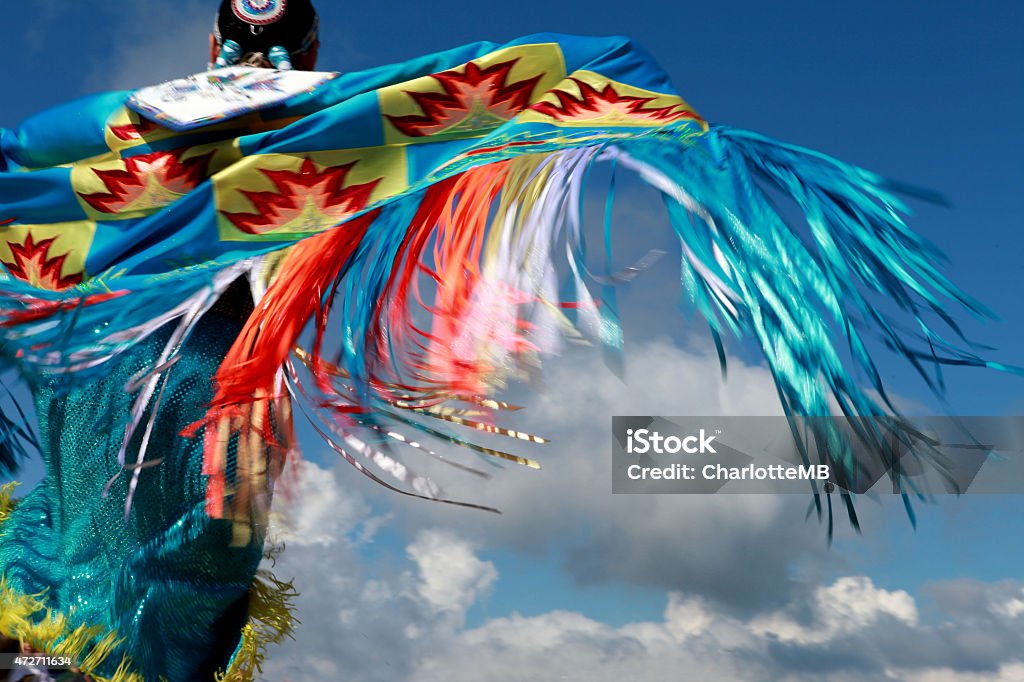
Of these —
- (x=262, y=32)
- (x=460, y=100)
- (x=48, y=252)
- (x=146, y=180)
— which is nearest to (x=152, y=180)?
(x=146, y=180)

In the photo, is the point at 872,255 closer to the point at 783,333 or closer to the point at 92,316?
the point at 783,333

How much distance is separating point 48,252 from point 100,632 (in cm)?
79

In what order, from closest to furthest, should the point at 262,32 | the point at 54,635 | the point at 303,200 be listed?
the point at 54,635 → the point at 303,200 → the point at 262,32

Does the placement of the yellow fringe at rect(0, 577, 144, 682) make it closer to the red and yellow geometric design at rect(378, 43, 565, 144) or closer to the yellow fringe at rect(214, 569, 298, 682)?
the yellow fringe at rect(214, 569, 298, 682)

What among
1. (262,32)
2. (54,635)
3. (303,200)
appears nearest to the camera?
(54,635)

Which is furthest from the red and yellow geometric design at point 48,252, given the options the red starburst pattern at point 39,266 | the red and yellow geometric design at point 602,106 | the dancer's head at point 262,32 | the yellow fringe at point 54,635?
the red and yellow geometric design at point 602,106

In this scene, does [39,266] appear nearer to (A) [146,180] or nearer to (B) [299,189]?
(A) [146,180]

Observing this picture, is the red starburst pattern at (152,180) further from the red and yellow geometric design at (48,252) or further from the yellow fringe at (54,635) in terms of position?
the yellow fringe at (54,635)

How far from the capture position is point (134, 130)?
1.99 metres

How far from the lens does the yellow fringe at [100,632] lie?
1.67m

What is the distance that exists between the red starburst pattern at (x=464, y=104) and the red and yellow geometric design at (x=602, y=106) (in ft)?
0.25

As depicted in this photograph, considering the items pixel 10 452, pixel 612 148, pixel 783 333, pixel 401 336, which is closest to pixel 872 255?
pixel 783 333

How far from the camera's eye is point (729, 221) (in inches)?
60.9

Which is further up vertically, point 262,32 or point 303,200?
point 262,32
